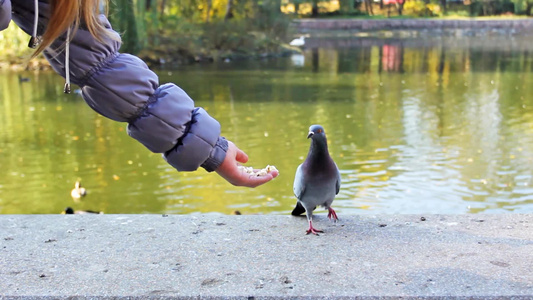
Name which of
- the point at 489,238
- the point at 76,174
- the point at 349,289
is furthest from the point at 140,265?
the point at 76,174

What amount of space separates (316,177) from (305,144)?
17.3ft

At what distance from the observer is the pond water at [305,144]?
20.7ft

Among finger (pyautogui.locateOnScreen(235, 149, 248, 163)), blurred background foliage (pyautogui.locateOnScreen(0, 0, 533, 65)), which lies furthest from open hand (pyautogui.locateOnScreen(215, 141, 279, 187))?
blurred background foliage (pyautogui.locateOnScreen(0, 0, 533, 65))

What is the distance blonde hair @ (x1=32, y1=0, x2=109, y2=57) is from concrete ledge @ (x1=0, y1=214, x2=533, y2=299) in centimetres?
97

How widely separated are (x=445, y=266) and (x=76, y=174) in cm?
573

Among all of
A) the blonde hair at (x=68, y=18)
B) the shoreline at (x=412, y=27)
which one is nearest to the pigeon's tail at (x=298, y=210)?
the blonde hair at (x=68, y=18)

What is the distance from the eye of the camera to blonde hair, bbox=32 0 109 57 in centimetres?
143

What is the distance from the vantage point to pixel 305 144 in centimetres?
840

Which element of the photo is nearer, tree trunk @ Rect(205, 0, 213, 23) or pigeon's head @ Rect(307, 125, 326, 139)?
pigeon's head @ Rect(307, 125, 326, 139)

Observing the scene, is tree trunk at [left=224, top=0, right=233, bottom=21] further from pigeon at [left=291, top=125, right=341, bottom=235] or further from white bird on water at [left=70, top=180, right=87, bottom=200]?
pigeon at [left=291, top=125, right=341, bottom=235]

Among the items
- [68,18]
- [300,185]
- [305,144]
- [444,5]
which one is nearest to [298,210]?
[300,185]

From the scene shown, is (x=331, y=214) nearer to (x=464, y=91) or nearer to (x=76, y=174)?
(x=76, y=174)

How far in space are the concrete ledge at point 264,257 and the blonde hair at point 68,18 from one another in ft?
3.18

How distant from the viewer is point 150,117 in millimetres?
1618
